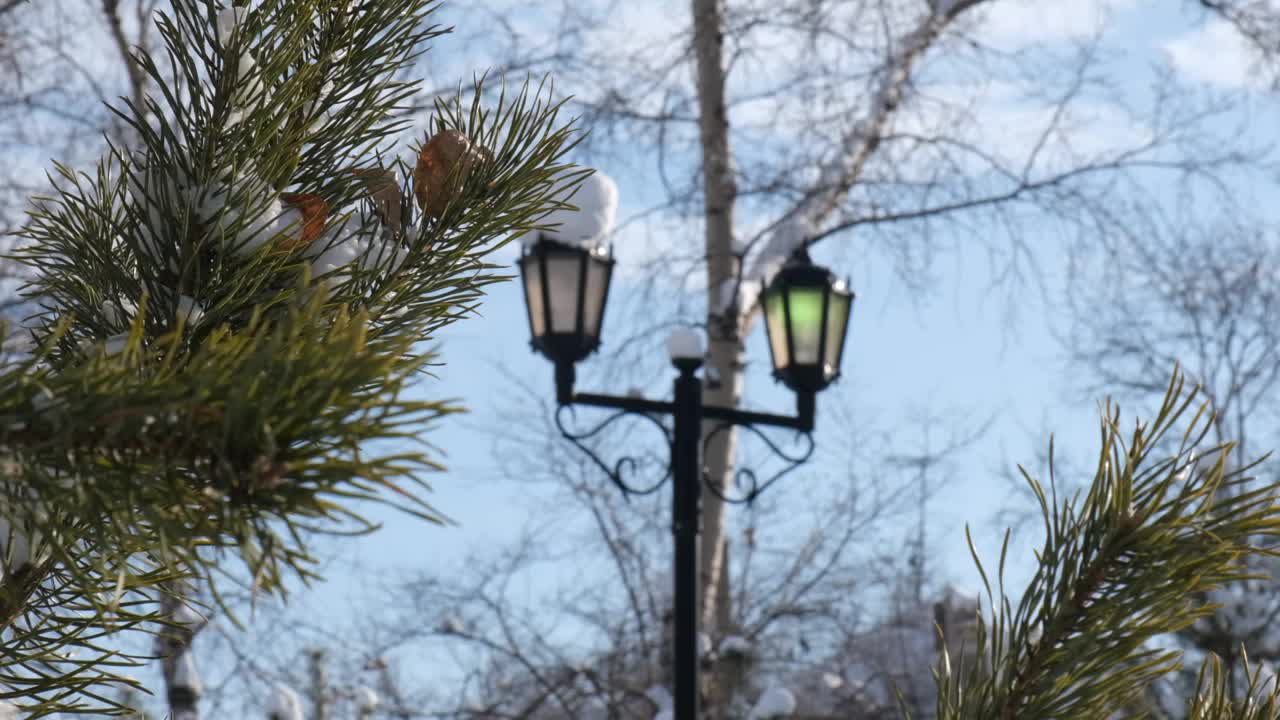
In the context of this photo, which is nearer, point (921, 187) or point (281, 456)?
point (281, 456)

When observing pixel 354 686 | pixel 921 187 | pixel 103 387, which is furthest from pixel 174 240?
pixel 354 686

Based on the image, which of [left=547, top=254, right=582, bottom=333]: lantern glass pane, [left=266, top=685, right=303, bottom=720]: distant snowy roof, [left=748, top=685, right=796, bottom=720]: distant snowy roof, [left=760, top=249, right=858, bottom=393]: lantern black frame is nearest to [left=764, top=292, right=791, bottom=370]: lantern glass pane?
[left=760, top=249, right=858, bottom=393]: lantern black frame

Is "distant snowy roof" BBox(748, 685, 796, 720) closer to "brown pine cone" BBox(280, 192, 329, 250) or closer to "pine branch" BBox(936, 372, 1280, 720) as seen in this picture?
"pine branch" BBox(936, 372, 1280, 720)

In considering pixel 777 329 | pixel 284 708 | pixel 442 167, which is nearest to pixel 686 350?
pixel 777 329

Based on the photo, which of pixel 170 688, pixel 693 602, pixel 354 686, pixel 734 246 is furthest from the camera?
pixel 354 686

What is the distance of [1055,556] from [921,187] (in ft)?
23.2

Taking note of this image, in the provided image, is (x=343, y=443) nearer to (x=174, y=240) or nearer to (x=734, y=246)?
(x=174, y=240)

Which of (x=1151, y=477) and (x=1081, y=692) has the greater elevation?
(x=1151, y=477)

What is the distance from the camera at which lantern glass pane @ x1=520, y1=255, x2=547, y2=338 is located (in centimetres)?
417

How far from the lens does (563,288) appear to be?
4.14m

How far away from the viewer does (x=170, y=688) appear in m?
6.30

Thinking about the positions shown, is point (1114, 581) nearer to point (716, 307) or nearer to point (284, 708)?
point (284, 708)

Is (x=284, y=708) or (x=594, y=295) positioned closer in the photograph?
(x=594, y=295)

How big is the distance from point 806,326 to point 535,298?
994 millimetres
